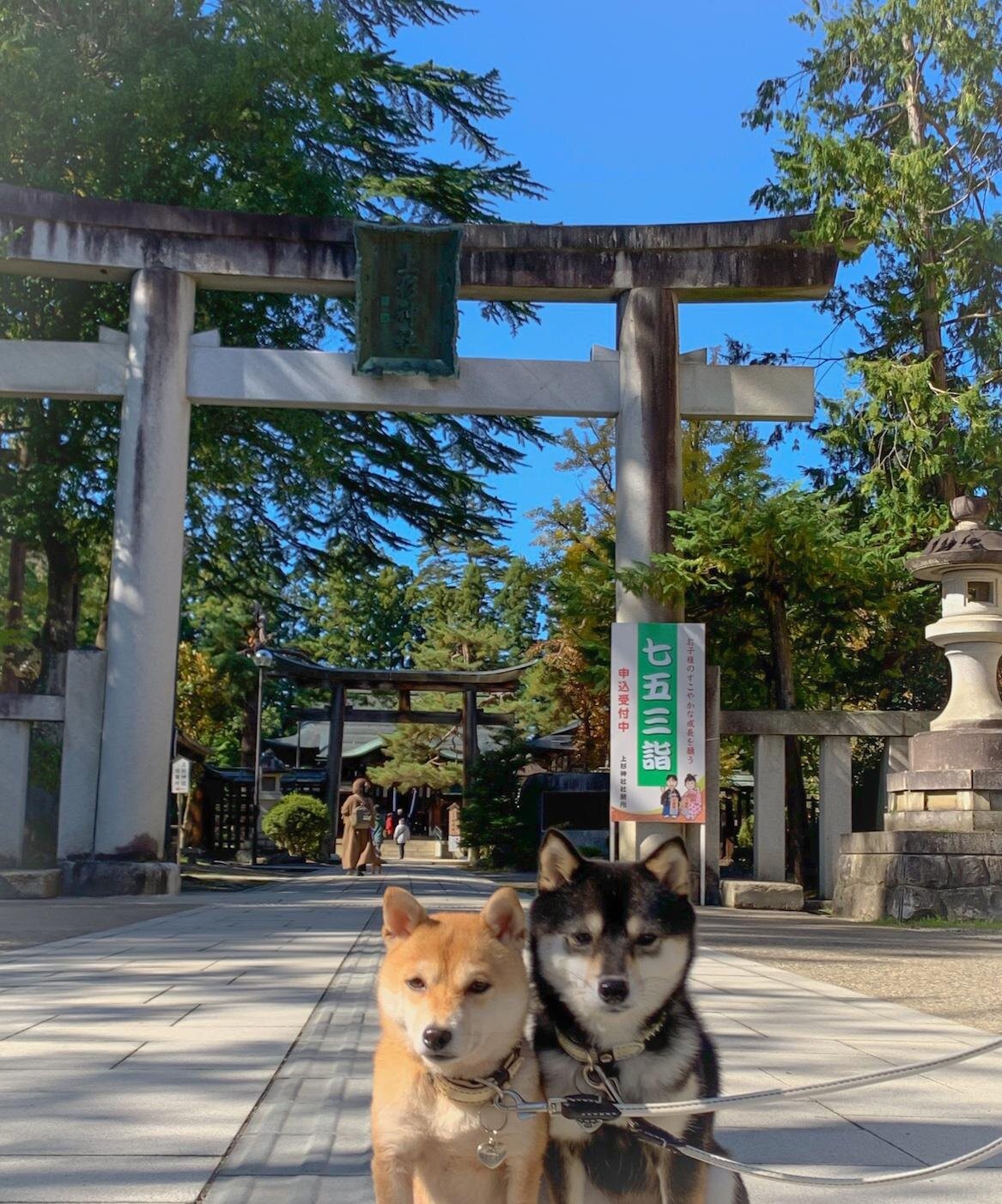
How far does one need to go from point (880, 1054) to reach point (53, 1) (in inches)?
713

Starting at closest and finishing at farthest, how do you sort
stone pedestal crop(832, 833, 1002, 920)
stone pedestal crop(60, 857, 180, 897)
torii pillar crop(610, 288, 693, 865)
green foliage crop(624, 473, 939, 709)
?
stone pedestal crop(832, 833, 1002, 920) < stone pedestal crop(60, 857, 180, 897) < green foliage crop(624, 473, 939, 709) < torii pillar crop(610, 288, 693, 865)

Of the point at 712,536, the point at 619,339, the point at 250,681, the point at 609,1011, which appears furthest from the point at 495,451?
the point at 609,1011

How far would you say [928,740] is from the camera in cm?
1479

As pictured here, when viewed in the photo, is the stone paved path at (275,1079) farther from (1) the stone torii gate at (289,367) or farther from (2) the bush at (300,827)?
(2) the bush at (300,827)

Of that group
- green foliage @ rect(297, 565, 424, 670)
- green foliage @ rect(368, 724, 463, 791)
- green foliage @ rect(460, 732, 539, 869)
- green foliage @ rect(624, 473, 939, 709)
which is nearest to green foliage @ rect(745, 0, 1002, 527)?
green foliage @ rect(624, 473, 939, 709)

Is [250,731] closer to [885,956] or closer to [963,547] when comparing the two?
[963,547]

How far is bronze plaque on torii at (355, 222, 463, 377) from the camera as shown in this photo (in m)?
15.9

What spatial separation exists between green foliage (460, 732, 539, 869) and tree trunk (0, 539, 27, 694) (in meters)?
10.3

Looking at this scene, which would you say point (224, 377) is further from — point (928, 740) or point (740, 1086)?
point (740, 1086)

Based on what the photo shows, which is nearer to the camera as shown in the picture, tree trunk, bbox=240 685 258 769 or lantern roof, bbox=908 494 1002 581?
lantern roof, bbox=908 494 1002 581

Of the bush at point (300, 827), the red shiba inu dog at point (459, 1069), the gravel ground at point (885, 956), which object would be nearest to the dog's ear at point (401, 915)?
the red shiba inu dog at point (459, 1069)

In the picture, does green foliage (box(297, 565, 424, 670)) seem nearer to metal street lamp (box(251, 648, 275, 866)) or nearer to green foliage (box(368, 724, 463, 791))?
green foliage (box(368, 724, 463, 791))

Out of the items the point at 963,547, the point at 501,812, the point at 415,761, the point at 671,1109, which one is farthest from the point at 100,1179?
the point at 415,761

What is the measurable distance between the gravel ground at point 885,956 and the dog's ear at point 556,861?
4.57 m
